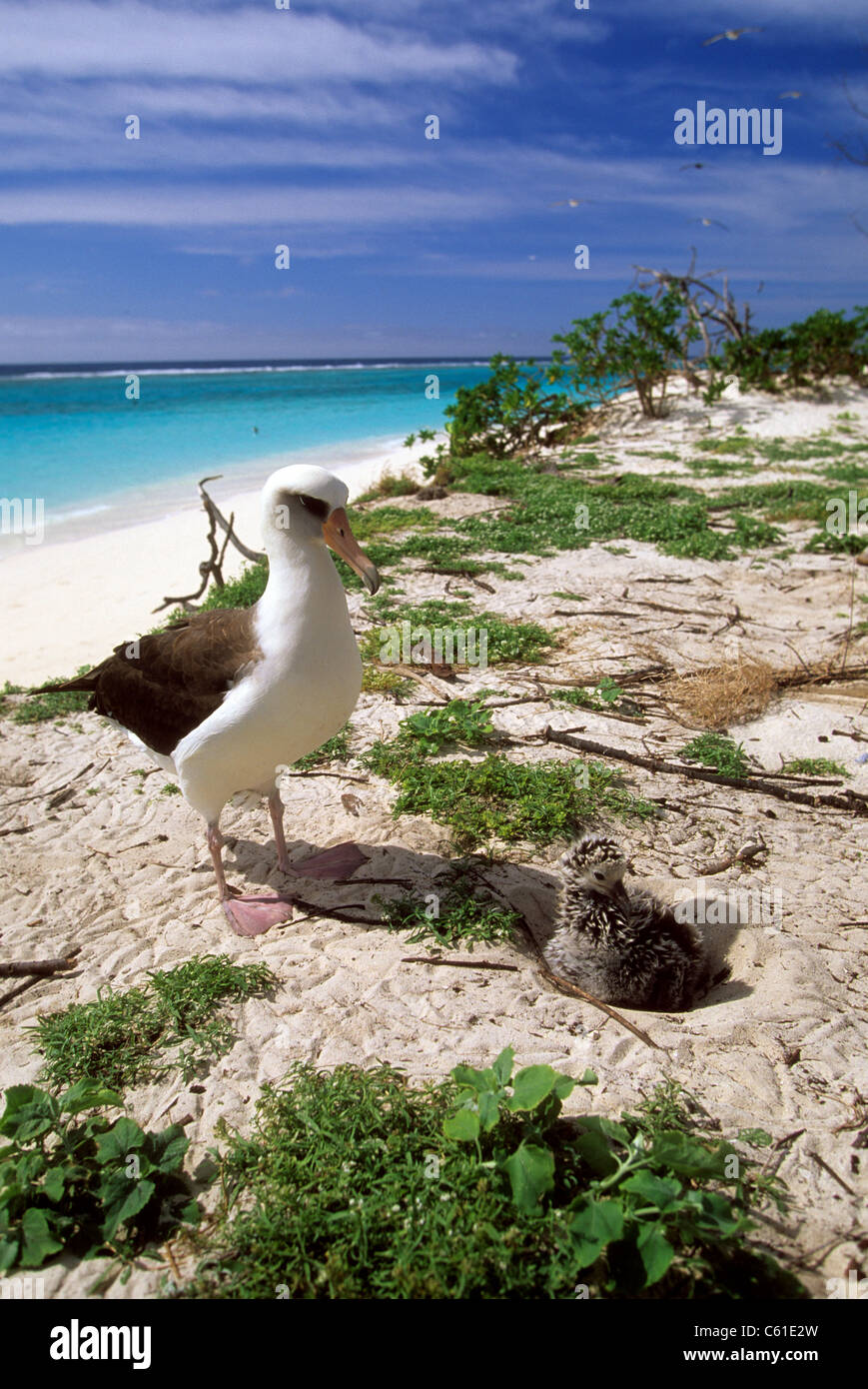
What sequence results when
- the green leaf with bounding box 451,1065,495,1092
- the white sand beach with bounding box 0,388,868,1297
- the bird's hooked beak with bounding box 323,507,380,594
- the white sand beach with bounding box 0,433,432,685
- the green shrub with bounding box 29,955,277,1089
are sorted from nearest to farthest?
the green leaf with bounding box 451,1065,495,1092 < the white sand beach with bounding box 0,388,868,1297 < the green shrub with bounding box 29,955,277,1089 < the bird's hooked beak with bounding box 323,507,380,594 < the white sand beach with bounding box 0,433,432,685

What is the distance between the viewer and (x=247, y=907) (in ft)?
13.0

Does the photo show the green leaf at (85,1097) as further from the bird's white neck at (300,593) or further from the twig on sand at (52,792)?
the twig on sand at (52,792)

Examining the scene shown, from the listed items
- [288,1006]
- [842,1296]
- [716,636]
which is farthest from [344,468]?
[842,1296]

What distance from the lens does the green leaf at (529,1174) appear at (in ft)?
7.14

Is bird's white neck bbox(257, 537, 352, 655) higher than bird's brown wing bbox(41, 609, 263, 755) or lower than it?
higher

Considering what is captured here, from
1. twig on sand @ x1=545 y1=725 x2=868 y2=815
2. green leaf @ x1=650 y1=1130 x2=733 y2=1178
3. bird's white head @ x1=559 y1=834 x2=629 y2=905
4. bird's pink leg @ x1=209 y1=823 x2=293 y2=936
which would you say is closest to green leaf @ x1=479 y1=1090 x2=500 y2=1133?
green leaf @ x1=650 y1=1130 x2=733 y2=1178

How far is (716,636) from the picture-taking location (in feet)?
23.0

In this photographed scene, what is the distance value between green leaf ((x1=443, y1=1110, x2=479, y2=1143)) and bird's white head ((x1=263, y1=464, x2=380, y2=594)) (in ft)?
6.78

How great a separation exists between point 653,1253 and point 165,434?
118 feet

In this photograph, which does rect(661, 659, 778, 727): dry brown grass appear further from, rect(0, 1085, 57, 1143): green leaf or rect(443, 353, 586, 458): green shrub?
rect(443, 353, 586, 458): green shrub

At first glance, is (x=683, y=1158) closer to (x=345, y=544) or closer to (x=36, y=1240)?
(x=36, y=1240)

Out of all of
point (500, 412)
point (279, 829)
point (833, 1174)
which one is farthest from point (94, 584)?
point (833, 1174)

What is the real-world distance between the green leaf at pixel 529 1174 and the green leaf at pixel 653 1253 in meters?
0.26

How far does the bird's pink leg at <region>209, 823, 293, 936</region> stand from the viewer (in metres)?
3.84
